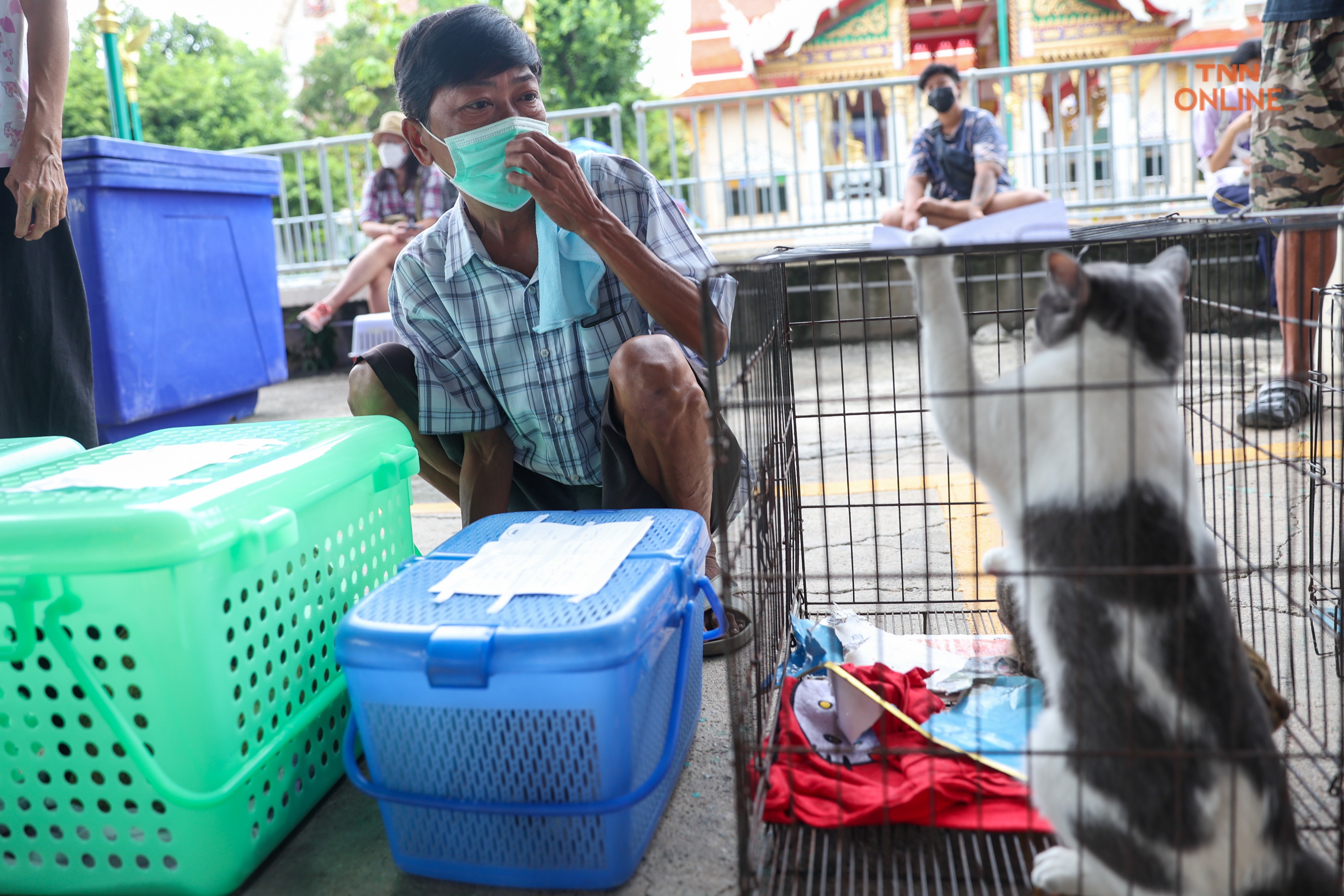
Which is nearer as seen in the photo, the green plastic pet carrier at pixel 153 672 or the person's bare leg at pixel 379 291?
the green plastic pet carrier at pixel 153 672

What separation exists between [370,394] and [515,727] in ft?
3.55

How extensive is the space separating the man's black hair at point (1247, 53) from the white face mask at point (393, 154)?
4753mm

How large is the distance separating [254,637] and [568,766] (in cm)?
46

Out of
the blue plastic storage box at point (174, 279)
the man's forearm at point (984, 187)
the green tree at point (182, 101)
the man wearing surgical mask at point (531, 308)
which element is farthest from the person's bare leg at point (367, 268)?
the green tree at point (182, 101)

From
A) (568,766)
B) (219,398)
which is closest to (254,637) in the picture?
(568,766)

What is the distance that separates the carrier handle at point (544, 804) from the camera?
Answer: 1.12 m

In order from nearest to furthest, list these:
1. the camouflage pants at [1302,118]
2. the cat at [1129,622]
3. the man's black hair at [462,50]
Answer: the cat at [1129,622]
the man's black hair at [462,50]
the camouflage pants at [1302,118]

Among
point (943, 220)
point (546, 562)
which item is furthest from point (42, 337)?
point (943, 220)

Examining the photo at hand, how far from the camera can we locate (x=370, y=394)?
200cm

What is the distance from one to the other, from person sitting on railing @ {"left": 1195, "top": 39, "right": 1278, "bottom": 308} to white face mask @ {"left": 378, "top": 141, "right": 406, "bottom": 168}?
4.44 metres

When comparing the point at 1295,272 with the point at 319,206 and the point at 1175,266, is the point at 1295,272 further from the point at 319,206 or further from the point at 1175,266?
the point at 319,206

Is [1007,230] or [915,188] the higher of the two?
[915,188]

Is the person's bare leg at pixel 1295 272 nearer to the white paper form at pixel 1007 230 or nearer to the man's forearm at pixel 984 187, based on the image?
the white paper form at pixel 1007 230

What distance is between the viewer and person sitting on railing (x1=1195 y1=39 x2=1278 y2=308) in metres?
4.81
